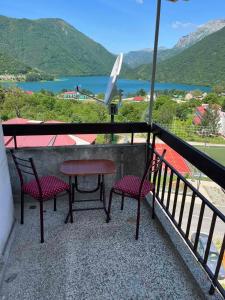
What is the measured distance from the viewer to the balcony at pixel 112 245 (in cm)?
162

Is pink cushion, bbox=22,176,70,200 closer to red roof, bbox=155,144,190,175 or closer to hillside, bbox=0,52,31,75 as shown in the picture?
red roof, bbox=155,144,190,175

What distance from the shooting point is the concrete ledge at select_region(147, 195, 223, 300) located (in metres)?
1.57

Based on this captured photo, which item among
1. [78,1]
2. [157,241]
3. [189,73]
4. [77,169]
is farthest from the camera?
[189,73]

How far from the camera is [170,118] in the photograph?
85.6 ft

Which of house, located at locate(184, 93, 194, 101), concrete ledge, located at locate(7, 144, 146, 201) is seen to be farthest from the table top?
house, located at locate(184, 93, 194, 101)

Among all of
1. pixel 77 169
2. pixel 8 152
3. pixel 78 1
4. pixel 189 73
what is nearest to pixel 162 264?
pixel 77 169

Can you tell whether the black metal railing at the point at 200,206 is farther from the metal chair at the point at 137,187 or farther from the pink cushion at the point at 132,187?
the pink cushion at the point at 132,187

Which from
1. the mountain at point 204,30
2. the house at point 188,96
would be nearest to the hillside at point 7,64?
the mountain at point 204,30

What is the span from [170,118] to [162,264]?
2539cm

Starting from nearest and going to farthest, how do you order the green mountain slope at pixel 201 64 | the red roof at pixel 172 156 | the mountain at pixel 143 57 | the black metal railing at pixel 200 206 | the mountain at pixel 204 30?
the black metal railing at pixel 200 206 < the red roof at pixel 172 156 < the mountain at pixel 143 57 < the mountain at pixel 204 30 < the green mountain slope at pixel 201 64

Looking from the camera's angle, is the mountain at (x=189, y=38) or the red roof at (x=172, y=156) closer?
the red roof at (x=172, y=156)

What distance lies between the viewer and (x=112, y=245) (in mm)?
2090

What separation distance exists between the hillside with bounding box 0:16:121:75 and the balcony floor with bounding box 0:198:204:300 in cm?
856

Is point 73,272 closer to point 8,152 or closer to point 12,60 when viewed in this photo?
point 8,152
